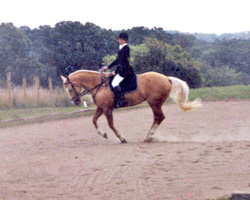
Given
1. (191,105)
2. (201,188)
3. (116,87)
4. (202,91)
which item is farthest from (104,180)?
(202,91)

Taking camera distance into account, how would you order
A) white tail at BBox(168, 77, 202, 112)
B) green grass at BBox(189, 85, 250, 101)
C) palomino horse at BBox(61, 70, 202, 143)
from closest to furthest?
palomino horse at BBox(61, 70, 202, 143) → white tail at BBox(168, 77, 202, 112) → green grass at BBox(189, 85, 250, 101)

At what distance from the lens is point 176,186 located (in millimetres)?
6422

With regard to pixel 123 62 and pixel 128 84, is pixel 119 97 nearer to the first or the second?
pixel 128 84

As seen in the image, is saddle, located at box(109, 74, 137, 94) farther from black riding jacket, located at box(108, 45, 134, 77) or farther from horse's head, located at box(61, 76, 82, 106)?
horse's head, located at box(61, 76, 82, 106)

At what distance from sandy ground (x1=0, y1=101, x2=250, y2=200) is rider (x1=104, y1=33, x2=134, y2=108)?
1271mm

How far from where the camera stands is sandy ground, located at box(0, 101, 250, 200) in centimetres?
645

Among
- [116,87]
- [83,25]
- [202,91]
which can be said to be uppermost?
[83,25]

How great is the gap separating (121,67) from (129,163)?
3.66 metres

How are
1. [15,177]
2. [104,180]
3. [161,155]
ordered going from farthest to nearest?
1. [161,155]
2. [15,177]
3. [104,180]

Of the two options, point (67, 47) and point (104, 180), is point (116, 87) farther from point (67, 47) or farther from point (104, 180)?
point (67, 47)

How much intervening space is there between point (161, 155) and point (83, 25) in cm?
2378

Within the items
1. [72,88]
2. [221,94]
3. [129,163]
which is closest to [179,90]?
[72,88]

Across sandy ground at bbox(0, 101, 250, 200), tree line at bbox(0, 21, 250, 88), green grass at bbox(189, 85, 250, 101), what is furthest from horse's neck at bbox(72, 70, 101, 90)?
tree line at bbox(0, 21, 250, 88)

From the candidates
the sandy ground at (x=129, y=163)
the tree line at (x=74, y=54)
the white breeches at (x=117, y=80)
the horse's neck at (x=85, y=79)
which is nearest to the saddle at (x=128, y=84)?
the white breeches at (x=117, y=80)
